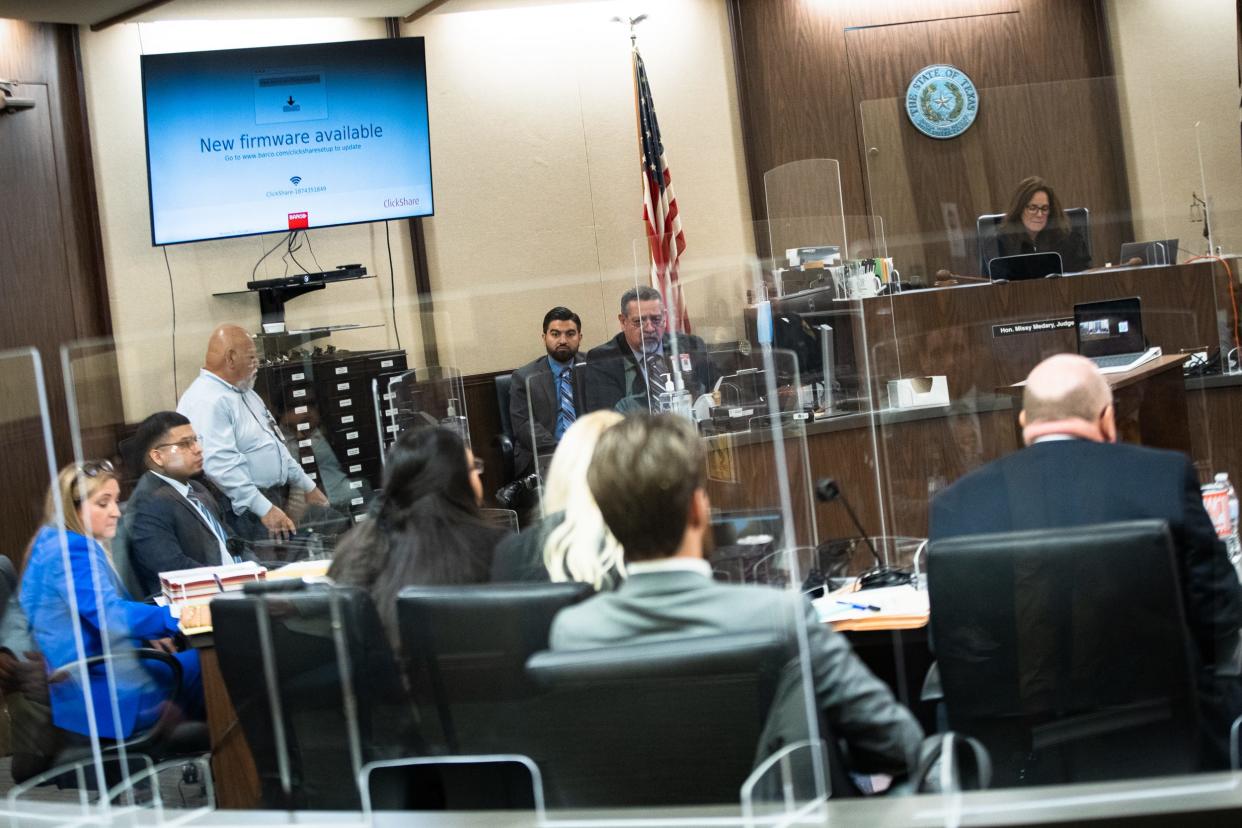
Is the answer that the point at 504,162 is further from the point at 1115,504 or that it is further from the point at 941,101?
the point at 1115,504

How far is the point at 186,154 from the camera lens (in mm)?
5938

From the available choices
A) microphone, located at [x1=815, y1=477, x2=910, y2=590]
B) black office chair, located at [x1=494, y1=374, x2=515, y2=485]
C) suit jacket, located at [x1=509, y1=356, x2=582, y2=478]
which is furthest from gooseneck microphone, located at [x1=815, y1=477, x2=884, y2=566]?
black office chair, located at [x1=494, y1=374, x2=515, y2=485]

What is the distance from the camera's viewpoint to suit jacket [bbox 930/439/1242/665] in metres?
1.97

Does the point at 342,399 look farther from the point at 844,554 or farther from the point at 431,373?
the point at 844,554

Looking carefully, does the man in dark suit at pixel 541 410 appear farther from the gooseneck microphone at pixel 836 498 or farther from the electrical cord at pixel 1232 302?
the electrical cord at pixel 1232 302

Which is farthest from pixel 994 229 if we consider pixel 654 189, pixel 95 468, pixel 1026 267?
pixel 95 468

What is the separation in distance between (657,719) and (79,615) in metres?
0.85

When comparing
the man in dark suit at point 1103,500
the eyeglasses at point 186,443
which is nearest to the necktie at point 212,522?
the eyeglasses at point 186,443

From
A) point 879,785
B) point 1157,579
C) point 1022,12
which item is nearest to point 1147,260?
point 1157,579

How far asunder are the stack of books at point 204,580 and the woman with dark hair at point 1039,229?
7.64 ft

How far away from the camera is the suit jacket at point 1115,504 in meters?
1.97

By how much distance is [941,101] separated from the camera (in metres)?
7.32

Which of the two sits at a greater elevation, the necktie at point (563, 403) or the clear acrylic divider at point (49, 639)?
the necktie at point (563, 403)

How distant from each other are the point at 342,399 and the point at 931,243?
139 inches
